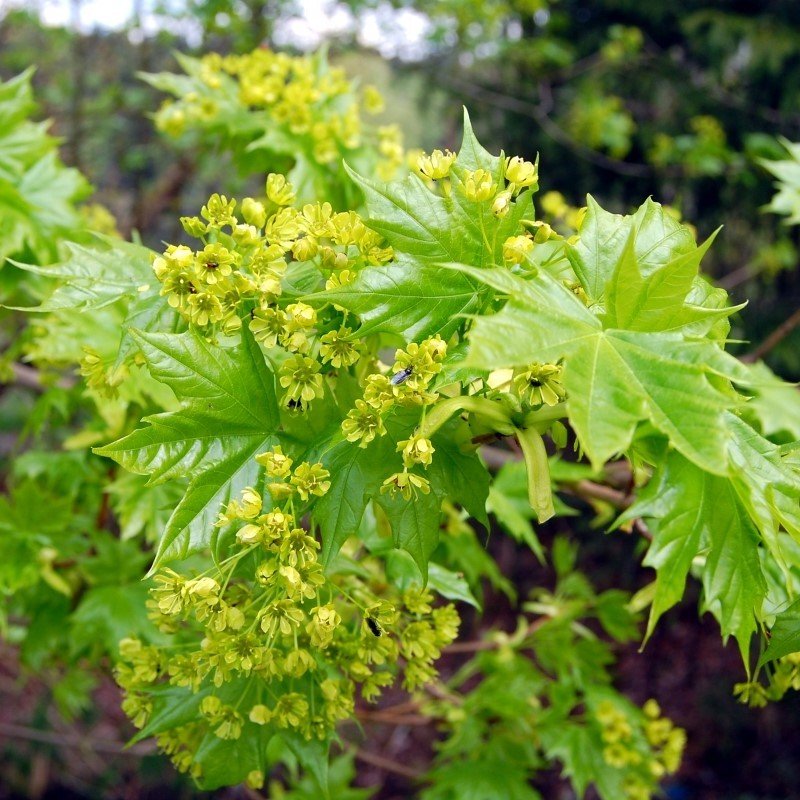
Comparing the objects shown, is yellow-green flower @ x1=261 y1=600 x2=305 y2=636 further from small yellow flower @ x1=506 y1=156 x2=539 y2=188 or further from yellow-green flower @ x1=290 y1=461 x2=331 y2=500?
small yellow flower @ x1=506 y1=156 x2=539 y2=188

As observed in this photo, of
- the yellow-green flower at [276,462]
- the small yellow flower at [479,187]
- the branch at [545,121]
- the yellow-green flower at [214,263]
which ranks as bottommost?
the branch at [545,121]

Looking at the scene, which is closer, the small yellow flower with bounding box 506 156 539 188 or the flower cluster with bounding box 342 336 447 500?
the flower cluster with bounding box 342 336 447 500

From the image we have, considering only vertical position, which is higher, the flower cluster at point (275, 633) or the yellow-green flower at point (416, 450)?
the yellow-green flower at point (416, 450)

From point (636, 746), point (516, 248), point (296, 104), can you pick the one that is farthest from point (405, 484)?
point (636, 746)

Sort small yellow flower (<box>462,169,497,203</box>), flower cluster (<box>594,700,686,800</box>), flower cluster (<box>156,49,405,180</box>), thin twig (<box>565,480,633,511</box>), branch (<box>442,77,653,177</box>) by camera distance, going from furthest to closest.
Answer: branch (<box>442,77,653,177</box>) → flower cluster (<box>594,700,686,800</box>) → flower cluster (<box>156,49,405,180</box>) → thin twig (<box>565,480,633,511</box>) → small yellow flower (<box>462,169,497,203</box>)

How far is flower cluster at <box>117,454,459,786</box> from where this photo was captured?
33.0 inches

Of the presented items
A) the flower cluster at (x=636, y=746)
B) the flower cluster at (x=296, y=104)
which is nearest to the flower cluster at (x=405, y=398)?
the flower cluster at (x=296, y=104)

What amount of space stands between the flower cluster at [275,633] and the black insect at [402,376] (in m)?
0.13

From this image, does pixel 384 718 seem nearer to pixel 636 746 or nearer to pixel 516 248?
pixel 636 746

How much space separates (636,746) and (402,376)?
155 centimetres

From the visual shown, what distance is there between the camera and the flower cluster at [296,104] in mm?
1791

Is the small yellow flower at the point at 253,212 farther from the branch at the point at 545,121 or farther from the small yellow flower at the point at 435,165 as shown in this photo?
the branch at the point at 545,121

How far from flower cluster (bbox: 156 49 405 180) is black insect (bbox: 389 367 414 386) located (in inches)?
41.3

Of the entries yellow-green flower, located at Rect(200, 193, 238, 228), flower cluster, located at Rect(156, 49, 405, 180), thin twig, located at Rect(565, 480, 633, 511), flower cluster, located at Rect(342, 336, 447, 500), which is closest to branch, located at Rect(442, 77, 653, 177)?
flower cluster, located at Rect(156, 49, 405, 180)
